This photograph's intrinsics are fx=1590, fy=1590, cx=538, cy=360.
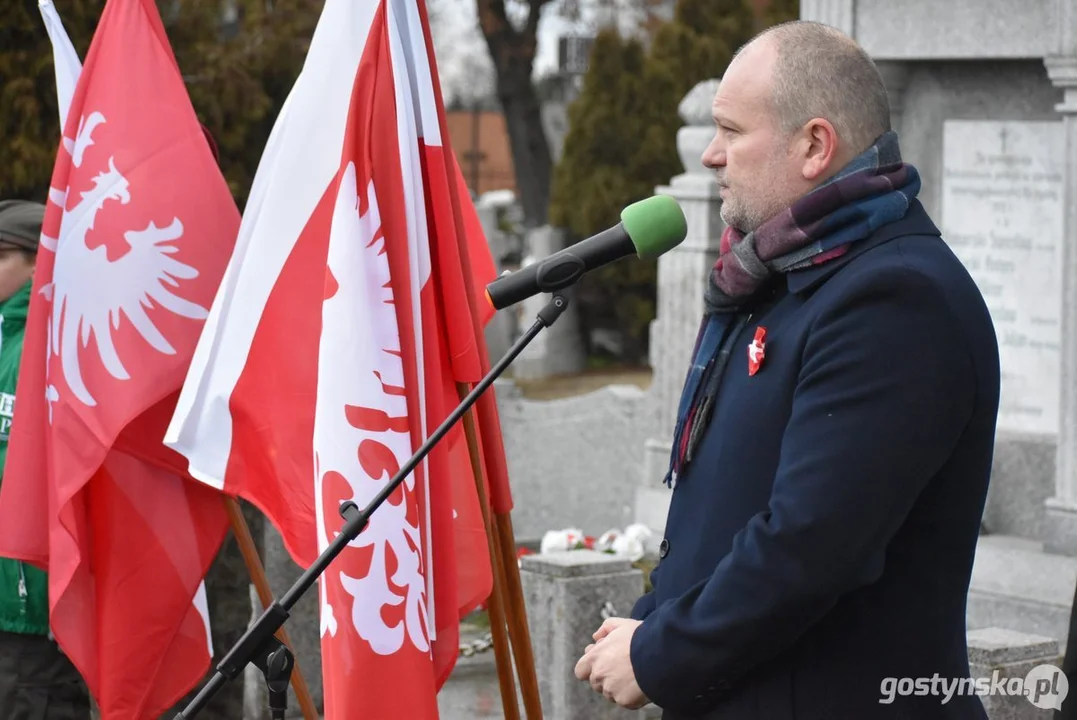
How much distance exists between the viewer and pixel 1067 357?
6.62m

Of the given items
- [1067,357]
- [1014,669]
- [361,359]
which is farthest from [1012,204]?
[361,359]

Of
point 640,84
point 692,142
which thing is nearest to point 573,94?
point 640,84

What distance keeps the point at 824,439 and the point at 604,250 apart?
0.59 meters

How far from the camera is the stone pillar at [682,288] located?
8.88m

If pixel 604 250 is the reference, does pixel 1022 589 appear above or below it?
below

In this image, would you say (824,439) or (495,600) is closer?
(824,439)

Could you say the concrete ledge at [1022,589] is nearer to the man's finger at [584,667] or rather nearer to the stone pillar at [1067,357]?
the stone pillar at [1067,357]

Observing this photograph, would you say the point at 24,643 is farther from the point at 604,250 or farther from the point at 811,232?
the point at 811,232

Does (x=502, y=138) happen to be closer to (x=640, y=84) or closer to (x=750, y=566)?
(x=640, y=84)

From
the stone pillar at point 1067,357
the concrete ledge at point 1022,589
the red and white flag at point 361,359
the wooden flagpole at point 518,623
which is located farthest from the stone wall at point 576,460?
the wooden flagpole at point 518,623

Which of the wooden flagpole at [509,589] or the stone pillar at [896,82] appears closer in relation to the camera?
the wooden flagpole at [509,589]

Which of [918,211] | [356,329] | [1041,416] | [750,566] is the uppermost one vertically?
[918,211]

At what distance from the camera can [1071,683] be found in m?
3.15

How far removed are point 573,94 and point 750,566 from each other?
1581 inches
